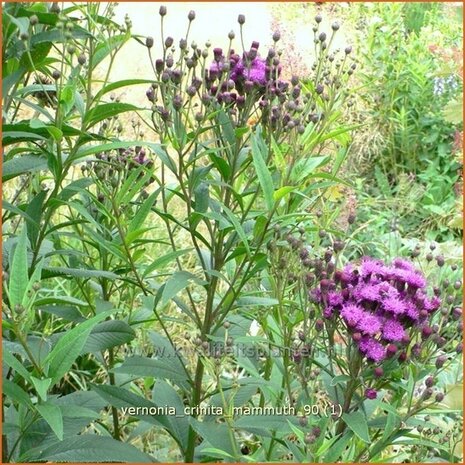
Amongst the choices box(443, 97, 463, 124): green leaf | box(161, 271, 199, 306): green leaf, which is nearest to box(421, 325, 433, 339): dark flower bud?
box(161, 271, 199, 306): green leaf

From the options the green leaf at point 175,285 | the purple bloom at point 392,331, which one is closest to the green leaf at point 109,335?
the green leaf at point 175,285

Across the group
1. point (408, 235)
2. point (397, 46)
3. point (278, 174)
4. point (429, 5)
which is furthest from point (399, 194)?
point (278, 174)

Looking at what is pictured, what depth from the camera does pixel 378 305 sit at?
133cm

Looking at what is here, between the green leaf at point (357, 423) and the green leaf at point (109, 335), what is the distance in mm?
434

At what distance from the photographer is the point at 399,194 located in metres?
4.42

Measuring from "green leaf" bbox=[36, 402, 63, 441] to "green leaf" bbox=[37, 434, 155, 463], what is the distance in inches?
8.4

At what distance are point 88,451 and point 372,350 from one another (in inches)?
20.4

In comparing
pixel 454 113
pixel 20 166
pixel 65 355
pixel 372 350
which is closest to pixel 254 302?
pixel 372 350

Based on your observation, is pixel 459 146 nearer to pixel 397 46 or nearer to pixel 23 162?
pixel 397 46

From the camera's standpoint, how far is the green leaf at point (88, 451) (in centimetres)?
137

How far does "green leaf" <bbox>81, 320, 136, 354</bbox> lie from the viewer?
4.83 ft

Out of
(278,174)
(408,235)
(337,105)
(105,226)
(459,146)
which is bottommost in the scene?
(408,235)

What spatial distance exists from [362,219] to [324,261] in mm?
2762

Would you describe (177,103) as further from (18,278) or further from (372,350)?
(372,350)
